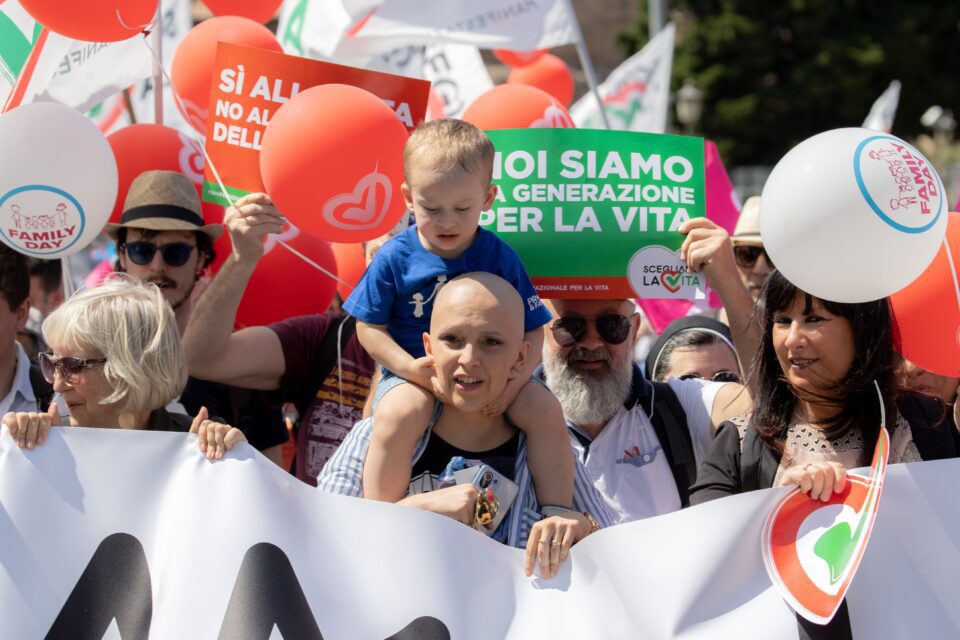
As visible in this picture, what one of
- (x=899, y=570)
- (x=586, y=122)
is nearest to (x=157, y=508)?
(x=899, y=570)

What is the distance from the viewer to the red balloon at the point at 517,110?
17.4 feet

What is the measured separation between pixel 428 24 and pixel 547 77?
88.2 inches

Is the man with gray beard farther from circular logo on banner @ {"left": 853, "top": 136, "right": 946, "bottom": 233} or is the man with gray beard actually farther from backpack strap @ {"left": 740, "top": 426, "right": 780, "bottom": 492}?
circular logo on banner @ {"left": 853, "top": 136, "right": 946, "bottom": 233}

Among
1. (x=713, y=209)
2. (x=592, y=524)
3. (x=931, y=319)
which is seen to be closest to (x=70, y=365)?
(x=592, y=524)

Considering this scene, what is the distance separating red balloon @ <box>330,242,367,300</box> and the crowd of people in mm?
948

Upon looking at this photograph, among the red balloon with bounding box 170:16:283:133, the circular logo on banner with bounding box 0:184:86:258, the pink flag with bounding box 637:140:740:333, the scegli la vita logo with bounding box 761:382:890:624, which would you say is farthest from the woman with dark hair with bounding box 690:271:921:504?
the red balloon with bounding box 170:16:283:133

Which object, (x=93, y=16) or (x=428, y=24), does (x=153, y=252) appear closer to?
(x=93, y=16)

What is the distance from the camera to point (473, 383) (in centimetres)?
310

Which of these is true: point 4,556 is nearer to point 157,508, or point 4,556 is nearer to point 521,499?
point 157,508

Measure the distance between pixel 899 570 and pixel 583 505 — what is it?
86 cm

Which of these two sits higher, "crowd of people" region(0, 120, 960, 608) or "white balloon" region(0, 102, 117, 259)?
"white balloon" region(0, 102, 117, 259)

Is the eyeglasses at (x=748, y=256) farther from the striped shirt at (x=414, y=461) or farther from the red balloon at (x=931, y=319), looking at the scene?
the striped shirt at (x=414, y=461)

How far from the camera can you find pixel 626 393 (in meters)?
4.19

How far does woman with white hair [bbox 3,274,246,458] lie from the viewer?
3143 millimetres
